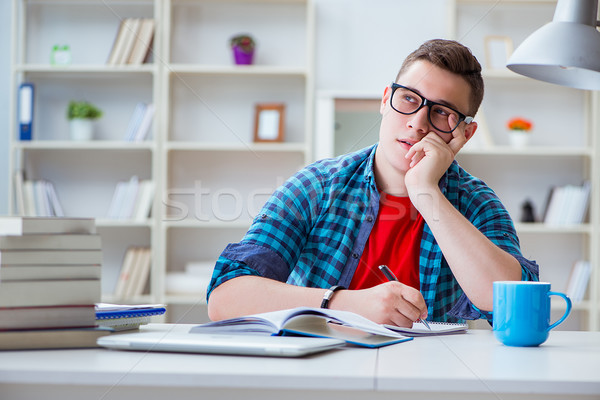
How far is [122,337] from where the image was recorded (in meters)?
0.87

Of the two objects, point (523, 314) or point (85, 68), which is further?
point (85, 68)

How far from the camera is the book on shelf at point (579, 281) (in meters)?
3.14

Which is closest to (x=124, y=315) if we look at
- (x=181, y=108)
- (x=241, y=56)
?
(x=241, y=56)

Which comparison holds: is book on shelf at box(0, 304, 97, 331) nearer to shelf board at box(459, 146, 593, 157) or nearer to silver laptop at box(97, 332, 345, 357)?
silver laptop at box(97, 332, 345, 357)

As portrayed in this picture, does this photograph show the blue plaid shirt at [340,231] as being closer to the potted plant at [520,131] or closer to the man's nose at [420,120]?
the man's nose at [420,120]

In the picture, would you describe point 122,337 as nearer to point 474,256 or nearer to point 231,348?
point 231,348

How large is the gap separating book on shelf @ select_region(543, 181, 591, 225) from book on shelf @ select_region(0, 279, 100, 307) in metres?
2.74

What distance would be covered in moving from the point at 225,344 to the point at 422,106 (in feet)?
2.82

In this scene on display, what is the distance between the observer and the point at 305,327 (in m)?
0.96

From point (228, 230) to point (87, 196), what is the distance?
0.78m

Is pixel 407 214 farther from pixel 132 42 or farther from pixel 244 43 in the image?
pixel 132 42

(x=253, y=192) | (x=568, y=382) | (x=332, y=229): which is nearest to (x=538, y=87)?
(x=253, y=192)

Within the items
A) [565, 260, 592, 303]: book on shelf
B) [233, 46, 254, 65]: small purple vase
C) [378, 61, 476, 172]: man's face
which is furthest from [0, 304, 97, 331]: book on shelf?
[565, 260, 592, 303]: book on shelf

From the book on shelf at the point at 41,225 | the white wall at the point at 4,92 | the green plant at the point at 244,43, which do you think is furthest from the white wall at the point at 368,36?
the book on shelf at the point at 41,225
